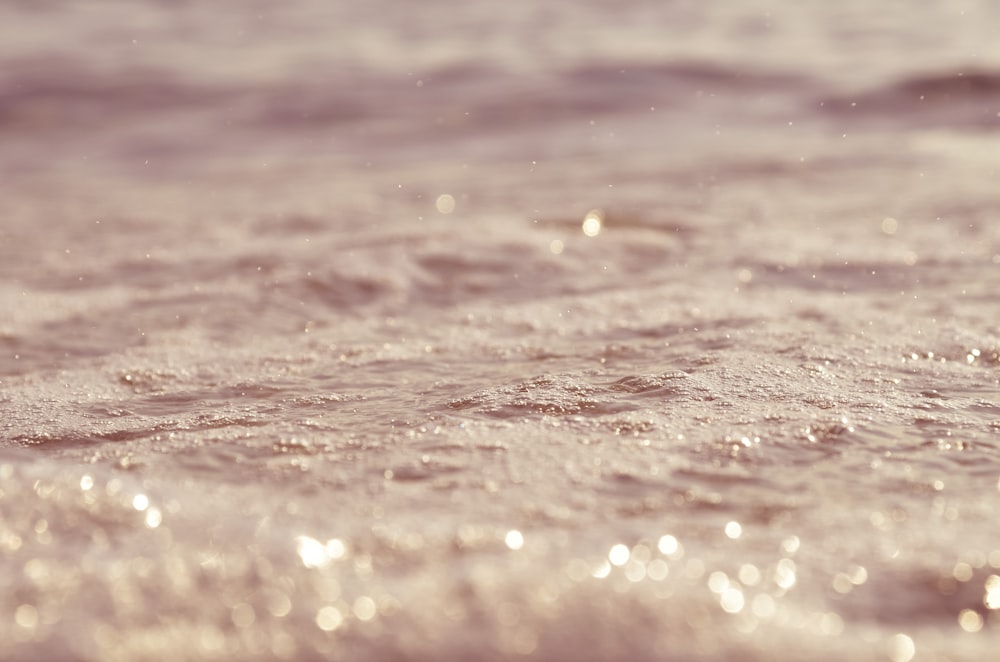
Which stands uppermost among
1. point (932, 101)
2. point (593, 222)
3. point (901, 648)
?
point (901, 648)

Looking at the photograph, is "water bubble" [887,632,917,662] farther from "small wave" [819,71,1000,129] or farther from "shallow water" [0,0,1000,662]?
"small wave" [819,71,1000,129]

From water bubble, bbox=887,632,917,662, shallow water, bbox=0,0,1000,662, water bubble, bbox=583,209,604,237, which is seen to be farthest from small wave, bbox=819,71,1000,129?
water bubble, bbox=887,632,917,662

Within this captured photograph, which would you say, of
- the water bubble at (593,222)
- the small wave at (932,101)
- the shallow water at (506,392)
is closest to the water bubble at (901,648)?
the shallow water at (506,392)

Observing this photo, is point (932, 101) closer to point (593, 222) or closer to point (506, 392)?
point (593, 222)

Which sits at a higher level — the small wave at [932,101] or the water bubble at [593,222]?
the small wave at [932,101]

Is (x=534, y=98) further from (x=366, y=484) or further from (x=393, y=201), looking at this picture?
(x=366, y=484)

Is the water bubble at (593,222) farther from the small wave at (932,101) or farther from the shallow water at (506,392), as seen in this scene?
the small wave at (932,101)

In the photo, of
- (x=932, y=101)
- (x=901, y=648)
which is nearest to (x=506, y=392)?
(x=901, y=648)

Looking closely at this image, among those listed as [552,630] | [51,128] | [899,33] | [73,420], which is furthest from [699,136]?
[552,630]
